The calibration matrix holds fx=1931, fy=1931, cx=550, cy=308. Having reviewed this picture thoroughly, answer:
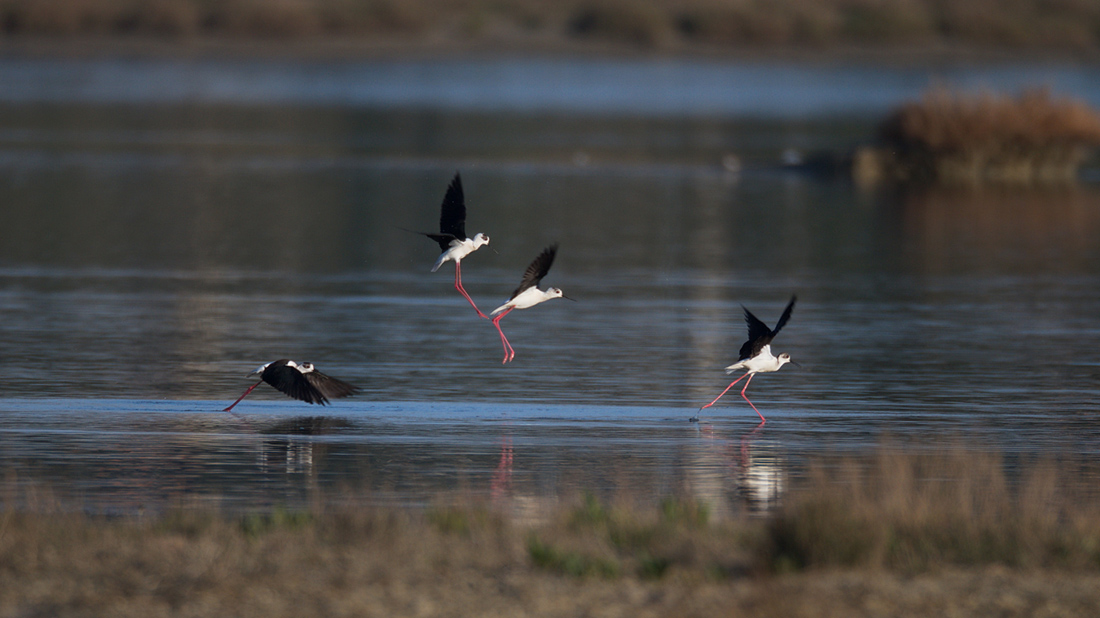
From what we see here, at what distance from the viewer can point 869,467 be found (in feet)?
41.3

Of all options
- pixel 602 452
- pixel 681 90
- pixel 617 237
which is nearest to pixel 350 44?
pixel 681 90

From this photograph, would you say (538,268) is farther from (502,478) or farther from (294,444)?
(294,444)

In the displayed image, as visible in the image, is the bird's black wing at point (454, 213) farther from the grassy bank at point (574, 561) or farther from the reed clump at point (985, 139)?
the reed clump at point (985, 139)

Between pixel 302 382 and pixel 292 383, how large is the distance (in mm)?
79

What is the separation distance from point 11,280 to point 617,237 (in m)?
10.3

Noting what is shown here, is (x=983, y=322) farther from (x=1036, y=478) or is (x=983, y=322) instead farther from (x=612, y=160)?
(x=612, y=160)

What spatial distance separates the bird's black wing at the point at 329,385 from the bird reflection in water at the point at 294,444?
0.64 feet

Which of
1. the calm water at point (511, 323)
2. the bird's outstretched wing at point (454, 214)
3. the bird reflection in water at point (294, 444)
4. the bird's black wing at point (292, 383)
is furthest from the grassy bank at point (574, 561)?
the bird's outstretched wing at point (454, 214)

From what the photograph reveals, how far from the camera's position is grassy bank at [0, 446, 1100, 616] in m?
8.75

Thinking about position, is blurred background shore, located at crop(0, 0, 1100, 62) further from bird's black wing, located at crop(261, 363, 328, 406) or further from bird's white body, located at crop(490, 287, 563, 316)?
bird's white body, located at crop(490, 287, 563, 316)

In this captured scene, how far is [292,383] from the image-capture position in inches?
560

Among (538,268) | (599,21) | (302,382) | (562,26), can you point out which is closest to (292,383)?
(302,382)

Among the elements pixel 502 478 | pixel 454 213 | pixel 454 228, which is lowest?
pixel 502 478

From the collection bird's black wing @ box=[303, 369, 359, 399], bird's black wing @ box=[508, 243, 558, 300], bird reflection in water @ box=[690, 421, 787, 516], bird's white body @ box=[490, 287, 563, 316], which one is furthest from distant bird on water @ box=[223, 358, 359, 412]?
bird reflection in water @ box=[690, 421, 787, 516]
